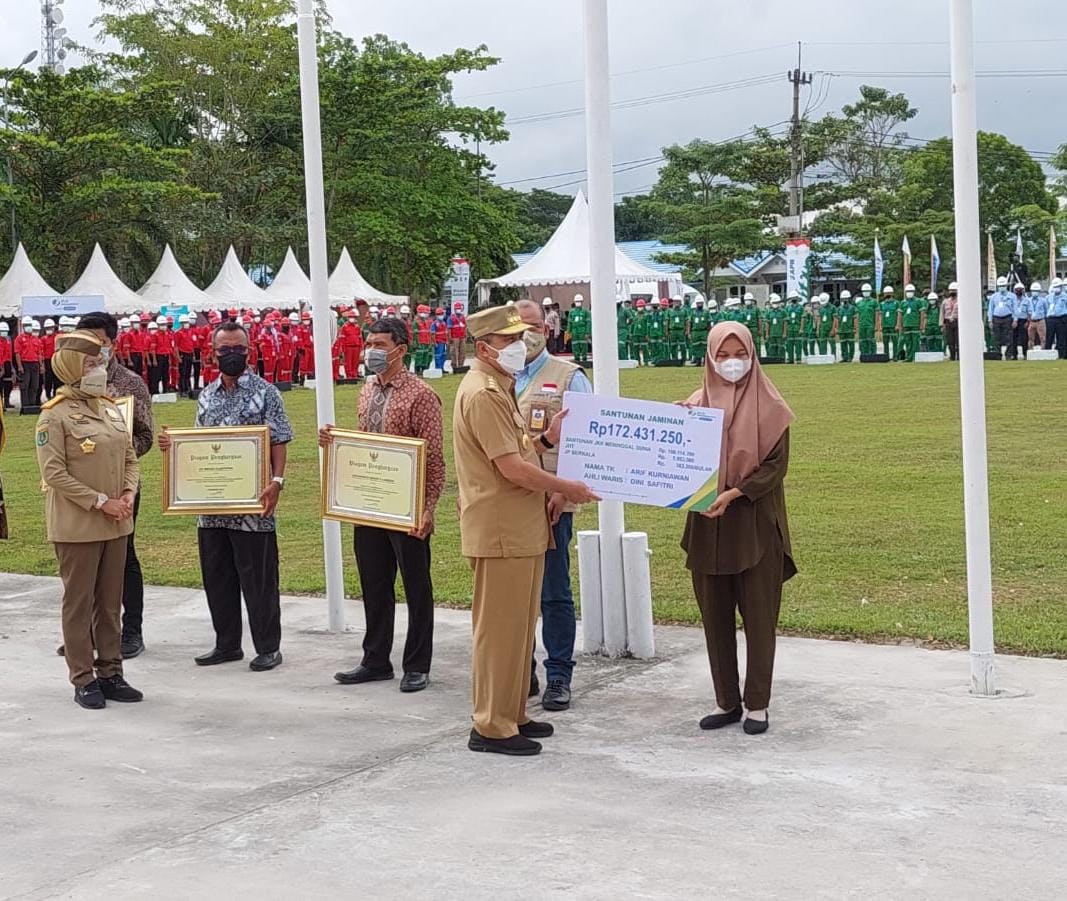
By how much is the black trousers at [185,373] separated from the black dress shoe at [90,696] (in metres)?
26.1

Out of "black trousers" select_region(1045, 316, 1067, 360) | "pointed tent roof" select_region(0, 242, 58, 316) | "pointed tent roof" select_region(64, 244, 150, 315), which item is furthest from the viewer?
"pointed tent roof" select_region(64, 244, 150, 315)

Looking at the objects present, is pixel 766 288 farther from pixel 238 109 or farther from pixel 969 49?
pixel 969 49

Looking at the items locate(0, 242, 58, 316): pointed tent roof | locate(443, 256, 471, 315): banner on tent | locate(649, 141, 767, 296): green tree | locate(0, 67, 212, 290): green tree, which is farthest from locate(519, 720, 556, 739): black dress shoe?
locate(649, 141, 767, 296): green tree

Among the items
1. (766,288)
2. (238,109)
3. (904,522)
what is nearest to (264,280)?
(238,109)

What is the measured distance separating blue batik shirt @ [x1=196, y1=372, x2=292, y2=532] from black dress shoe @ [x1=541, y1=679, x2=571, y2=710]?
6.49ft

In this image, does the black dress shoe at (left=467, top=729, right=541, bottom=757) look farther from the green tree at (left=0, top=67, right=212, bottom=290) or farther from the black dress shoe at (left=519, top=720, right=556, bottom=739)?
the green tree at (left=0, top=67, right=212, bottom=290)

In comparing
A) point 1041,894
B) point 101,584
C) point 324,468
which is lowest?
point 1041,894

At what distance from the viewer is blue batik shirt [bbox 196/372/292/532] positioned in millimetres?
8109

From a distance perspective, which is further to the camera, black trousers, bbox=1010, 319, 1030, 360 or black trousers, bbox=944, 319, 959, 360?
black trousers, bbox=944, 319, 959, 360

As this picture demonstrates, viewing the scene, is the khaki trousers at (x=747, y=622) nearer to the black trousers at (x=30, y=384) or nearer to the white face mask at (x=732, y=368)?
the white face mask at (x=732, y=368)

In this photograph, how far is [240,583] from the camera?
8227 millimetres

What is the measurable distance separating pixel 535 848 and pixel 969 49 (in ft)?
13.3

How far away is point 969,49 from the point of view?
6.71 m

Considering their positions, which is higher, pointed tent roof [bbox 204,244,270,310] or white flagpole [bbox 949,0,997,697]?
pointed tent roof [bbox 204,244,270,310]
